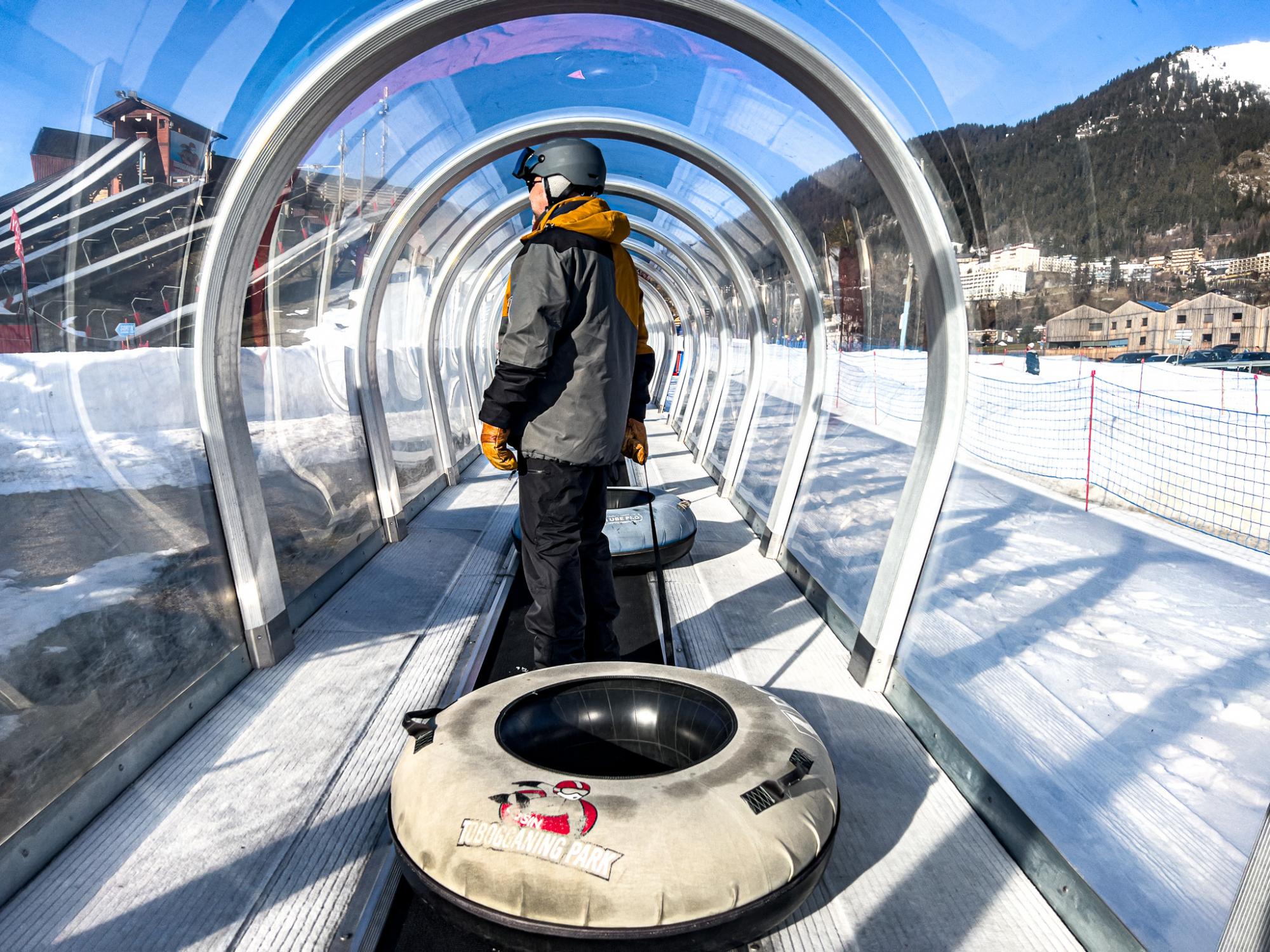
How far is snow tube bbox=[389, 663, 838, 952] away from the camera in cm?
205

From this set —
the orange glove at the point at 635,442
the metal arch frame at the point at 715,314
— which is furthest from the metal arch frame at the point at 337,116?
the metal arch frame at the point at 715,314

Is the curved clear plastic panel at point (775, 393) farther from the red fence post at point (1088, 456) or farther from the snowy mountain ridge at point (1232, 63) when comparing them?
the snowy mountain ridge at point (1232, 63)

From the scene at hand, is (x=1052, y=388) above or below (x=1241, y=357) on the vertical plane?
below

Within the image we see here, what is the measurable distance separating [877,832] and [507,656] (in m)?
2.36

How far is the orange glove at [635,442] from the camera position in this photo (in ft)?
14.1

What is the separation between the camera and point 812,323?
6473 millimetres

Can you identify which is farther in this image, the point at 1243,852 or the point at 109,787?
the point at 109,787

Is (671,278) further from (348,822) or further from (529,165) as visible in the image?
(348,822)

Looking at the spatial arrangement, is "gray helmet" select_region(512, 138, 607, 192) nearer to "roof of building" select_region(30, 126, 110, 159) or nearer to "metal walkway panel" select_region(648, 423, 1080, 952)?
"roof of building" select_region(30, 126, 110, 159)

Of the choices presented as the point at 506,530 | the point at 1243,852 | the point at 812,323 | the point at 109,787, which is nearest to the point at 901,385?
the point at 812,323

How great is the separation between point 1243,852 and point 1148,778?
470 mm

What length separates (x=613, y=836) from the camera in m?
2.12

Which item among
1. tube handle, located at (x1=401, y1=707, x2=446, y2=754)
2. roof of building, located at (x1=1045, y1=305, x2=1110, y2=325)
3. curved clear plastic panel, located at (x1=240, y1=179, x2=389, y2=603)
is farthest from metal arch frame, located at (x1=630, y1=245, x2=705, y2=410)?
tube handle, located at (x1=401, y1=707, x2=446, y2=754)

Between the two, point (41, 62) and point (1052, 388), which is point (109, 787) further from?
point (1052, 388)
